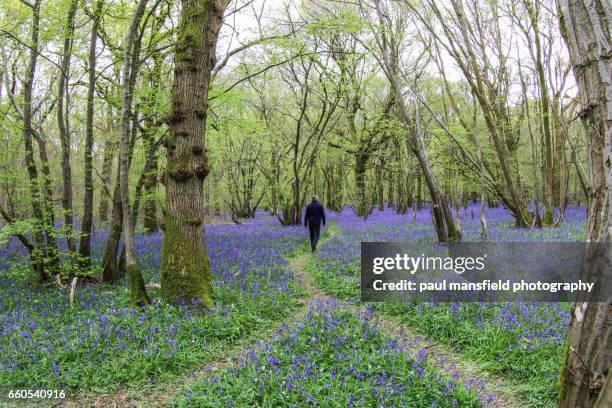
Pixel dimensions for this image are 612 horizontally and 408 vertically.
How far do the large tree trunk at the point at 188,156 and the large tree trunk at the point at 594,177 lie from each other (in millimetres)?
5410

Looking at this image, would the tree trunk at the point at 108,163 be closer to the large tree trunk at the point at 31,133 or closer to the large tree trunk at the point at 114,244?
the large tree trunk at the point at 114,244

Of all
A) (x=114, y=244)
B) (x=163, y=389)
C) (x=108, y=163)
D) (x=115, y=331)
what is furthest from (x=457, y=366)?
(x=108, y=163)

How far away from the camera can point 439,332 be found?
568 centimetres

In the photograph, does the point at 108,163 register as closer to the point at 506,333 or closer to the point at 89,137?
the point at 89,137

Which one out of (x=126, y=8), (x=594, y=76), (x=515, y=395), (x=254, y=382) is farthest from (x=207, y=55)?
(x=515, y=395)

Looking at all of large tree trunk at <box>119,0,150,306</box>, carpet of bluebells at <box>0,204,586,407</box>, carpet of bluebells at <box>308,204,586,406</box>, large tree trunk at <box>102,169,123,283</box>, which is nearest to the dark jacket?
carpet of bluebells at <box>308,204,586,406</box>

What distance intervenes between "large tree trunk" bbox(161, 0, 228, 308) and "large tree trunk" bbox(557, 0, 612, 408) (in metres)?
5.41

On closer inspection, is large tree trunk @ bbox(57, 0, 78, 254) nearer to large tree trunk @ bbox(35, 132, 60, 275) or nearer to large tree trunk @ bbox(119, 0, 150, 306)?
large tree trunk @ bbox(35, 132, 60, 275)

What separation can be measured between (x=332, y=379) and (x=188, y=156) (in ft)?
14.0

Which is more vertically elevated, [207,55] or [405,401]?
[207,55]

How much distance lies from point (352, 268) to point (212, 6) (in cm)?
689

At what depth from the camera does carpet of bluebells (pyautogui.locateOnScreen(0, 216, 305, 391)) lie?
4.61 meters

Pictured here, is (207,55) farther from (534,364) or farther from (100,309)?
(534,364)

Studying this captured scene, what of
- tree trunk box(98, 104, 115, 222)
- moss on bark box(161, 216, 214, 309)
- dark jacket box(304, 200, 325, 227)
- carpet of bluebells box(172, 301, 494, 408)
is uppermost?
tree trunk box(98, 104, 115, 222)
